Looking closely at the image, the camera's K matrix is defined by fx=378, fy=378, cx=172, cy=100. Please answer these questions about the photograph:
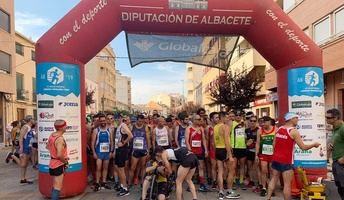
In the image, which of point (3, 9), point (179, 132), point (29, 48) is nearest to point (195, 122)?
point (179, 132)

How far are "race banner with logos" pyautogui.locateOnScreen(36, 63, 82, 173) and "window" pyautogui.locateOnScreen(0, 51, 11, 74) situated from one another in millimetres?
21133

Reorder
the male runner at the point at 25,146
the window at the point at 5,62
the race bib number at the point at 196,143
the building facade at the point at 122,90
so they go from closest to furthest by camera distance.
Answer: the race bib number at the point at 196,143
the male runner at the point at 25,146
the window at the point at 5,62
the building facade at the point at 122,90

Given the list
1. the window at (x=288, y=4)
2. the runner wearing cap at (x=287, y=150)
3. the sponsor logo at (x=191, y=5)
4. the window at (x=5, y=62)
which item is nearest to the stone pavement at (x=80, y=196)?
the runner wearing cap at (x=287, y=150)

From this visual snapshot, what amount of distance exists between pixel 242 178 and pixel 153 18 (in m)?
4.76

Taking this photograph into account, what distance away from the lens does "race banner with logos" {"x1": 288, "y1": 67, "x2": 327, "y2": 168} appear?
335 inches

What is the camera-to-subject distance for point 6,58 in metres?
28.2

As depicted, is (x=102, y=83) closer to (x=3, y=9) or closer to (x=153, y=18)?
(x=3, y=9)

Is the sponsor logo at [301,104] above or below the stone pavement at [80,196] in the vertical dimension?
above

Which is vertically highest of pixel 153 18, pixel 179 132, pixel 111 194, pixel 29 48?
pixel 29 48

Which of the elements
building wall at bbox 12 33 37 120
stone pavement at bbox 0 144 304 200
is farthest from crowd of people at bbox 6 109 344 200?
building wall at bbox 12 33 37 120

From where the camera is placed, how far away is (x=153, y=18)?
8750 millimetres

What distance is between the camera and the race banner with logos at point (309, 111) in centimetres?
851

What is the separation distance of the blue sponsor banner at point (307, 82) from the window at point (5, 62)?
2393 centimetres

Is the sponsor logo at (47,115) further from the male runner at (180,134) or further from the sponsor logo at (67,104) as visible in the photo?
the male runner at (180,134)
